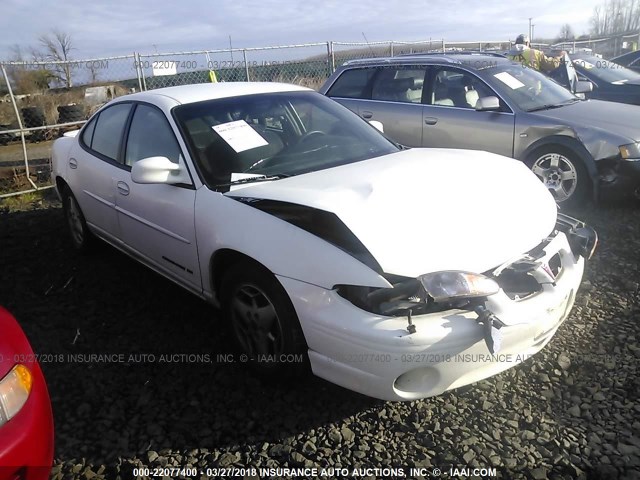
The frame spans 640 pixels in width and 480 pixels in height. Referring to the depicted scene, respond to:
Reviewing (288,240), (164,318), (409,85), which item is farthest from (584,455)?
(409,85)

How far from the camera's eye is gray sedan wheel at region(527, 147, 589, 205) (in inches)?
206

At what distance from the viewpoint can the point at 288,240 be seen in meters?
2.43

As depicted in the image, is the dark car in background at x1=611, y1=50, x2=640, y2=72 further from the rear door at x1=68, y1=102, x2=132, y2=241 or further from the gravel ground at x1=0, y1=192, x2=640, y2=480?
the rear door at x1=68, y1=102, x2=132, y2=241

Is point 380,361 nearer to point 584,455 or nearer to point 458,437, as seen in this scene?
point 458,437

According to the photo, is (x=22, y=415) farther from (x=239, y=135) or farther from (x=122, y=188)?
(x=122, y=188)

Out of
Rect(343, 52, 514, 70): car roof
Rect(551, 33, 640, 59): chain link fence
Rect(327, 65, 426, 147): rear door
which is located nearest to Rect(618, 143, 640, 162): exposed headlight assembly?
Rect(343, 52, 514, 70): car roof

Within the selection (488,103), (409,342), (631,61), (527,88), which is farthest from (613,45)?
(409,342)

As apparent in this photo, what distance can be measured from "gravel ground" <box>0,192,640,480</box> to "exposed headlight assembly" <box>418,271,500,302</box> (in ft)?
2.33

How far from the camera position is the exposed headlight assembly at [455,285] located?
213 centimetres

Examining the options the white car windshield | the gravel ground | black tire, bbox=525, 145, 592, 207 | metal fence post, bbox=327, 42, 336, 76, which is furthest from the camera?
metal fence post, bbox=327, 42, 336, 76

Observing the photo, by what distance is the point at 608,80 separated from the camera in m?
9.55

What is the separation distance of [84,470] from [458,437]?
167cm

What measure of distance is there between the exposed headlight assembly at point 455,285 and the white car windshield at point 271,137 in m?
1.21

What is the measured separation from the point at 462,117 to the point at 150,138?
3731mm
